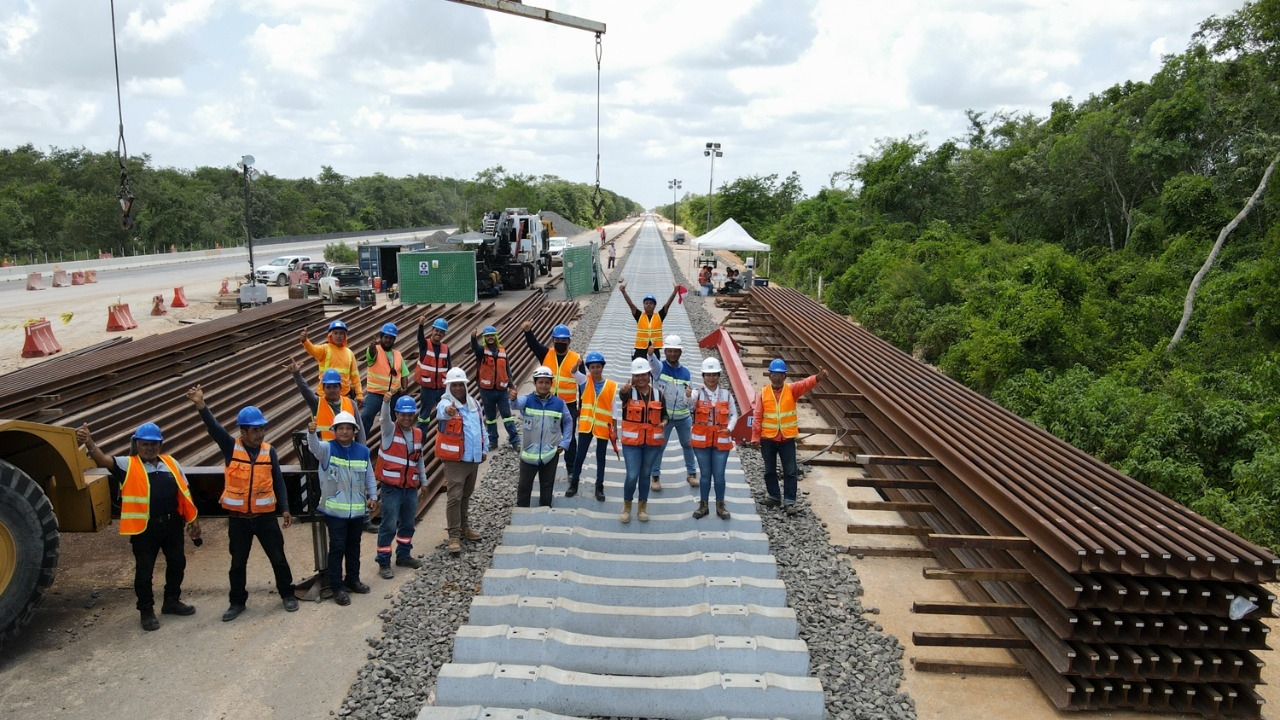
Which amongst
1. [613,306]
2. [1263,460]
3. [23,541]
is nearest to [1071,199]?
[613,306]

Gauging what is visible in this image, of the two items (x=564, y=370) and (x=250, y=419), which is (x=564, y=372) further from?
(x=250, y=419)

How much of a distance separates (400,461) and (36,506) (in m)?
2.53

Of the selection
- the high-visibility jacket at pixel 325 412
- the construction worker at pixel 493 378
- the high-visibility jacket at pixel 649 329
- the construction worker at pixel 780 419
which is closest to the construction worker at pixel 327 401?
the high-visibility jacket at pixel 325 412

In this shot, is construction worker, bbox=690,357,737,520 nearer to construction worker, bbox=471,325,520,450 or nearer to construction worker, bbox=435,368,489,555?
construction worker, bbox=435,368,489,555

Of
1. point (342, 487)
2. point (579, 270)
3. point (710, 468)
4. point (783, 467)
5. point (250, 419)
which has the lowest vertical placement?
point (783, 467)

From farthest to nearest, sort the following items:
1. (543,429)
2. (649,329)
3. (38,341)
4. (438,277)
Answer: (438,277) → (38,341) → (649,329) → (543,429)

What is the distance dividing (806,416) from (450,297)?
14.1 m

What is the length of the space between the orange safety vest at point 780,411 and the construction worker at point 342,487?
381cm

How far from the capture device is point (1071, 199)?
23203 mm

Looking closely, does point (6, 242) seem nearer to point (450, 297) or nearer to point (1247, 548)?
point (450, 297)

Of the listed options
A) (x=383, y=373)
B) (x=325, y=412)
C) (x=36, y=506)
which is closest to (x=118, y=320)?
(x=383, y=373)

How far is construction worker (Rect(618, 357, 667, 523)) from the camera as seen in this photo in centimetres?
718

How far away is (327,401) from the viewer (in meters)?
7.43

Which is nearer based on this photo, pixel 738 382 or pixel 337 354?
pixel 337 354
